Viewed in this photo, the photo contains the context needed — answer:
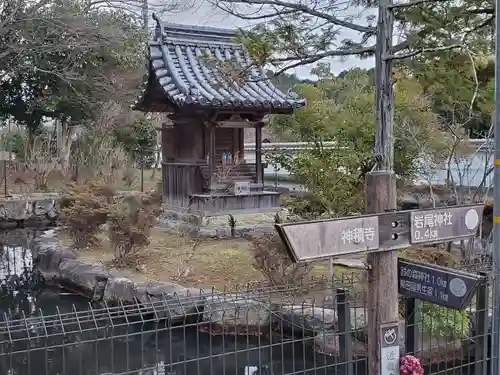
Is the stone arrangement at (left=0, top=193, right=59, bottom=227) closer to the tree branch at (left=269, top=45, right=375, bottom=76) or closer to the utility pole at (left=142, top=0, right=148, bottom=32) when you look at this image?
the utility pole at (left=142, top=0, right=148, bottom=32)

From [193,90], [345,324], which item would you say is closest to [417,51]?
[345,324]

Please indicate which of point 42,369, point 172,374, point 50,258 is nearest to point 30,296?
point 50,258

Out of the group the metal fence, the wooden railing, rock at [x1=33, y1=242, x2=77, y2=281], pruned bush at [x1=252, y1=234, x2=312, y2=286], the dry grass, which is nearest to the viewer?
the metal fence

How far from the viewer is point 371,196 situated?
128 inches

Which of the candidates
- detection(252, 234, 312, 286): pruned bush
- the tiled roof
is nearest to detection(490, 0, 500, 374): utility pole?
detection(252, 234, 312, 286): pruned bush

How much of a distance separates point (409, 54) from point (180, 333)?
4.70 metres

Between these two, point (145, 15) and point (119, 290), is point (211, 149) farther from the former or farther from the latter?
point (145, 15)

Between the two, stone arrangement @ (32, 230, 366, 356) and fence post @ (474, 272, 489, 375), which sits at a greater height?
fence post @ (474, 272, 489, 375)

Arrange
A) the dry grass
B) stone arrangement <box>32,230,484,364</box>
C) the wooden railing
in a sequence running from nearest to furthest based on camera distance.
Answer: stone arrangement <box>32,230,484,364</box>
the dry grass
the wooden railing

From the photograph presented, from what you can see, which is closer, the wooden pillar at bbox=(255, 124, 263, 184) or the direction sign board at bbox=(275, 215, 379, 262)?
the direction sign board at bbox=(275, 215, 379, 262)

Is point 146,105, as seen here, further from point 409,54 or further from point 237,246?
point 409,54

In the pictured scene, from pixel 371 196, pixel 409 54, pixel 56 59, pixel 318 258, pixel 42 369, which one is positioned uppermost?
pixel 56 59

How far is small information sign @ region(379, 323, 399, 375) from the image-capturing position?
3.30m

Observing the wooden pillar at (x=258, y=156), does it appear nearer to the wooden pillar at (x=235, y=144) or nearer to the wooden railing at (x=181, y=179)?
the wooden pillar at (x=235, y=144)
